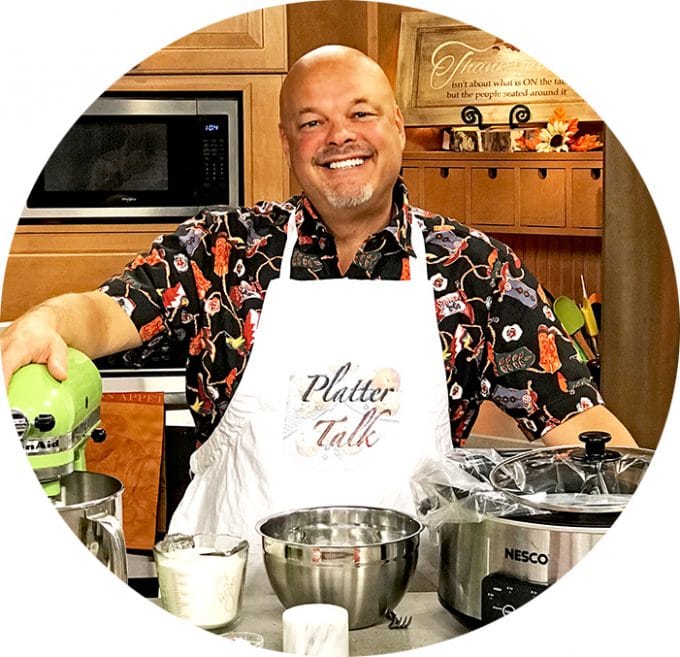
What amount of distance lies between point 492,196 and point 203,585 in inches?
93.9

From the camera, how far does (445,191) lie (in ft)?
10.8

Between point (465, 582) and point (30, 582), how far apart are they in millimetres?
394

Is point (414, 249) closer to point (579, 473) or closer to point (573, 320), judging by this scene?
point (579, 473)

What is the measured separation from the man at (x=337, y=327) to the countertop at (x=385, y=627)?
36cm

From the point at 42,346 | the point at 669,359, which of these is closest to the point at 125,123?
the point at 669,359

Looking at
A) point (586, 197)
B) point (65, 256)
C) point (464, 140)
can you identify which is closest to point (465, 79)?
point (464, 140)

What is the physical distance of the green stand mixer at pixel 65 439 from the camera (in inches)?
37.9

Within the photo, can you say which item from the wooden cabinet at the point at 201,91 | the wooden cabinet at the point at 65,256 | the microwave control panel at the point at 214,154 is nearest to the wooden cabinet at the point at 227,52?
the wooden cabinet at the point at 201,91

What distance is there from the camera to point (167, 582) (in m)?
1.01

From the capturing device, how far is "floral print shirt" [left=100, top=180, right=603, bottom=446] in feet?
5.23

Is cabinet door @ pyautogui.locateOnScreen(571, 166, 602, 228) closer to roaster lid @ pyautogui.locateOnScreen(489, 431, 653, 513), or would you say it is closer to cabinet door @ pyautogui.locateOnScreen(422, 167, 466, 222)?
cabinet door @ pyautogui.locateOnScreen(422, 167, 466, 222)

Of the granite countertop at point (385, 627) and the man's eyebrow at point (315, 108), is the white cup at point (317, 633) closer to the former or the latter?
the granite countertop at point (385, 627)

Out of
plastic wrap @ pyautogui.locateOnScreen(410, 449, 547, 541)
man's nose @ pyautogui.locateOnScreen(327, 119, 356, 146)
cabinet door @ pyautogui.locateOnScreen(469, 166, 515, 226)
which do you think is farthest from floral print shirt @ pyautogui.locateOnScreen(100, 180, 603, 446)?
cabinet door @ pyautogui.locateOnScreen(469, 166, 515, 226)

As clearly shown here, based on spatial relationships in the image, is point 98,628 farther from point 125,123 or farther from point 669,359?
point 125,123
